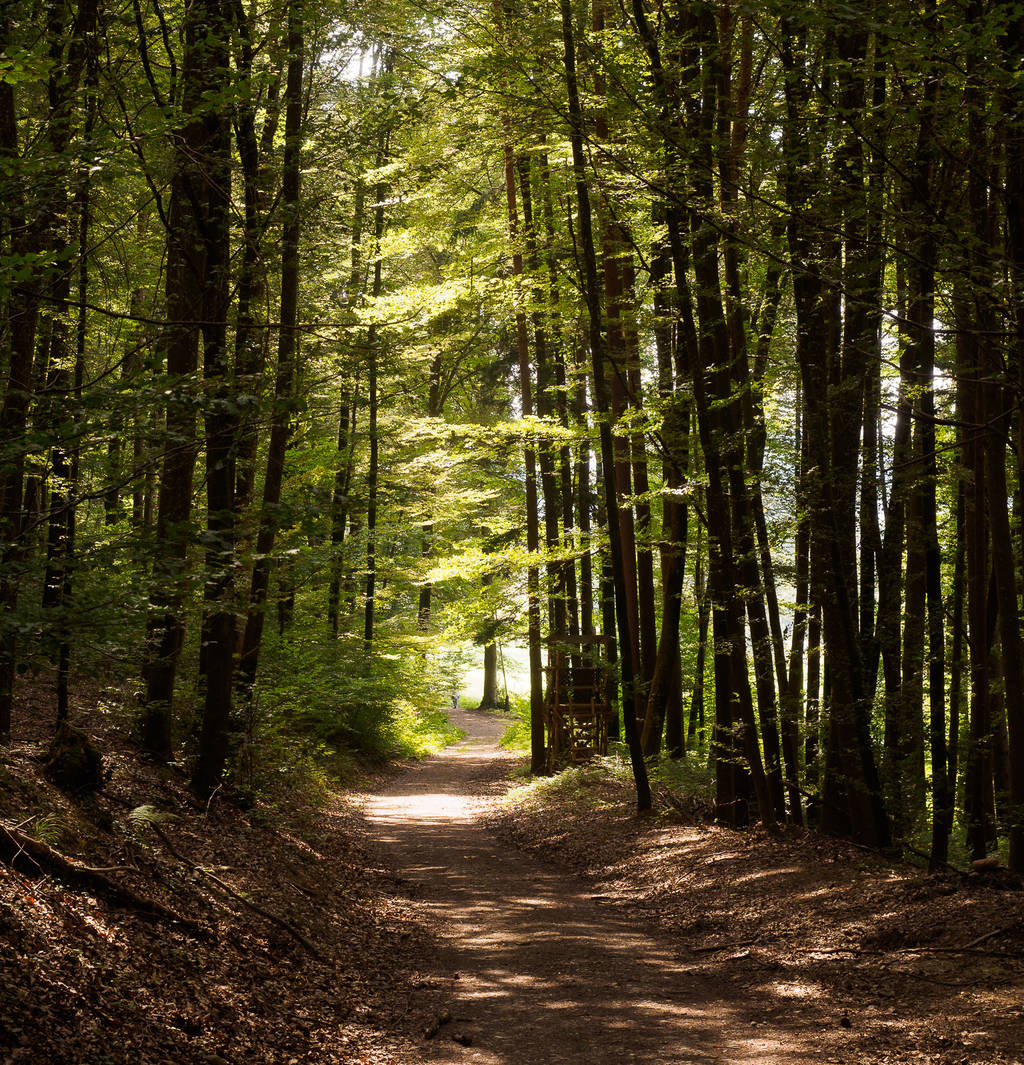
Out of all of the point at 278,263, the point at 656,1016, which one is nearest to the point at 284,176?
the point at 278,263

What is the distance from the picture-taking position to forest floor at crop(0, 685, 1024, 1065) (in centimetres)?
439

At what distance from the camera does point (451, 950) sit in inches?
283

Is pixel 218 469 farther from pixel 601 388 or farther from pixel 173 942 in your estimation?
pixel 601 388

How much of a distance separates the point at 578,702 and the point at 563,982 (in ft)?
37.2

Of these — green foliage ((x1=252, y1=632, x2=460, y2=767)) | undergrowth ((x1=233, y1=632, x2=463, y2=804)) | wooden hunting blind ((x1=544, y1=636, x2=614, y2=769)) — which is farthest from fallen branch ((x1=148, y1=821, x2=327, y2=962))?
wooden hunting blind ((x1=544, y1=636, x2=614, y2=769))

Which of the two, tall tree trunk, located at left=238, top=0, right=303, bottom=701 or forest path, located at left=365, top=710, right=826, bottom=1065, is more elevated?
tall tree trunk, located at left=238, top=0, right=303, bottom=701

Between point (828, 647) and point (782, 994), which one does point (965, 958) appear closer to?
point (782, 994)

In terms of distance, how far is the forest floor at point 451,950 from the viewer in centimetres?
439

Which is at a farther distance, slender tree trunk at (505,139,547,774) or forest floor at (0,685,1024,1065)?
slender tree trunk at (505,139,547,774)

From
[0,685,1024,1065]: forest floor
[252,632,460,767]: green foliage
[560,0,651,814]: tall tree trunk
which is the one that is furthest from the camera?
[252,632,460,767]: green foliage

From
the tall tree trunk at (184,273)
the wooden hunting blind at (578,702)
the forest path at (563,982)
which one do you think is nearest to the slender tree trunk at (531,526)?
the wooden hunting blind at (578,702)

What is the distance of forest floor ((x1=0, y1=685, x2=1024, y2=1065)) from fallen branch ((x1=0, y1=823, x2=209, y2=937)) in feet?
0.04

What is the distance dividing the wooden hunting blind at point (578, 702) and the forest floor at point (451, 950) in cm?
695

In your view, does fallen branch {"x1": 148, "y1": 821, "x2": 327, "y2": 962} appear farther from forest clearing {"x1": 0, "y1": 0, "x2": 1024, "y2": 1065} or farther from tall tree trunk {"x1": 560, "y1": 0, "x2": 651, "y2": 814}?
tall tree trunk {"x1": 560, "y1": 0, "x2": 651, "y2": 814}
